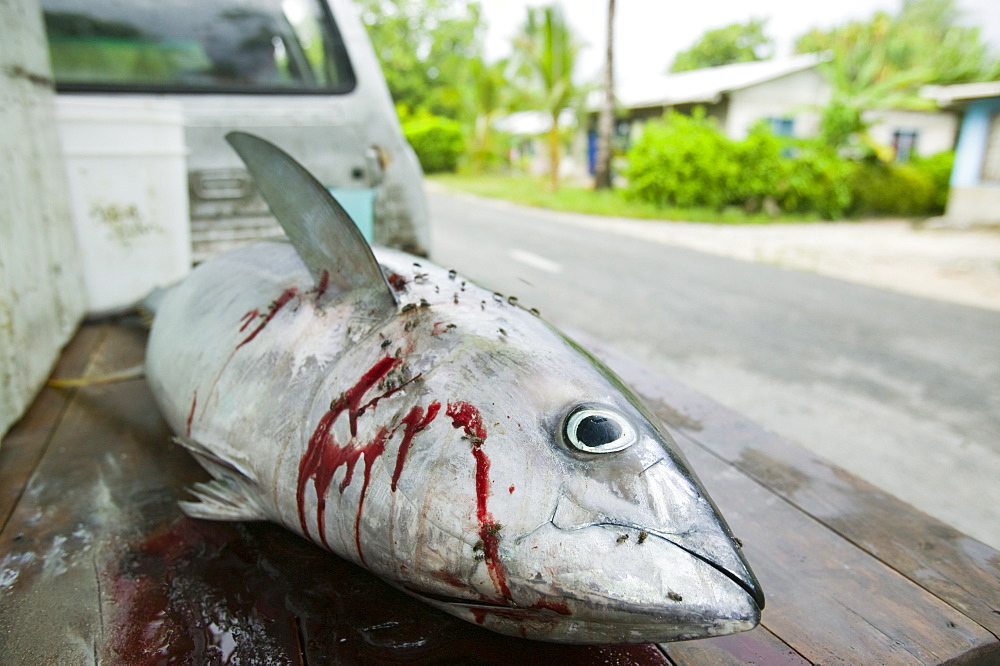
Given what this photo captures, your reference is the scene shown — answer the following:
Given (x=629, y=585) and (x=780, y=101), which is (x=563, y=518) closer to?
(x=629, y=585)

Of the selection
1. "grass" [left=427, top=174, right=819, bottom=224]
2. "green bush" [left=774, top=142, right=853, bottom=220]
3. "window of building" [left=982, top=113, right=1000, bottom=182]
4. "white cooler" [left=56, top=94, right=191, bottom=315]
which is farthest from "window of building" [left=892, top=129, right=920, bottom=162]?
"white cooler" [left=56, top=94, right=191, bottom=315]

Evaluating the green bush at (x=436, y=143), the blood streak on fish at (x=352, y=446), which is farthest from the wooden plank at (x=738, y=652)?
the green bush at (x=436, y=143)

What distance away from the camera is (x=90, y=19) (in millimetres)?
3016

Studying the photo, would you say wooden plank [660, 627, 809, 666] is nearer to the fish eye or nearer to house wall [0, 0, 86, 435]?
the fish eye

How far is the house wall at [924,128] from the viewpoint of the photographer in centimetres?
2156

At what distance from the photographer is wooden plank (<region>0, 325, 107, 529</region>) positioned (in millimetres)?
1627

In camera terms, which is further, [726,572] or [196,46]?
[196,46]

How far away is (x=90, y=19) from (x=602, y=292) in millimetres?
5089

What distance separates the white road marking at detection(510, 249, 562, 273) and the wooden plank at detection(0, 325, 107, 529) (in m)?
6.09

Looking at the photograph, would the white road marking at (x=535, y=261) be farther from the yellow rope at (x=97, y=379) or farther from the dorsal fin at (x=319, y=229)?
the dorsal fin at (x=319, y=229)

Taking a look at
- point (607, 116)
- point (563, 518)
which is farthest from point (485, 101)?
point (563, 518)

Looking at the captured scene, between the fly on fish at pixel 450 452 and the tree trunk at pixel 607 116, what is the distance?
1629 centimetres

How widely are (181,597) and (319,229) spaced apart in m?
0.78

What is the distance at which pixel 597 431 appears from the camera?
3.34 ft
